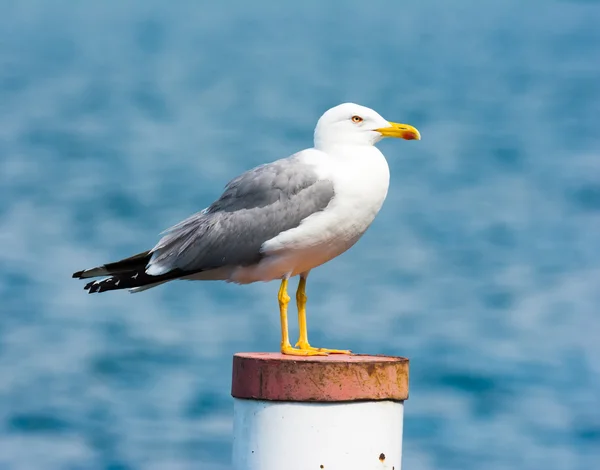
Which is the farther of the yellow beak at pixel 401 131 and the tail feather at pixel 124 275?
the tail feather at pixel 124 275

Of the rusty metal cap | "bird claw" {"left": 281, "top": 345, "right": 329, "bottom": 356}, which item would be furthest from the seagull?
the rusty metal cap

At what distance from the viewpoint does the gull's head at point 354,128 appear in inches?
218

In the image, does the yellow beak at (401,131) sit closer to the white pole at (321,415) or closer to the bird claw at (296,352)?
the bird claw at (296,352)

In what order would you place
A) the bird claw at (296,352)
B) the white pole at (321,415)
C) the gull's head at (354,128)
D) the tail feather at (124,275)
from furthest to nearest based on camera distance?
the tail feather at (124,275)
the gull's head at (354,128)
the bird claw at (296,352)
the white pole at (321,415)

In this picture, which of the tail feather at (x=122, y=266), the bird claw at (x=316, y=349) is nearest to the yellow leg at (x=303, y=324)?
the bird claw at (x=316, y=349)

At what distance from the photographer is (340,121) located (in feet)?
18.2

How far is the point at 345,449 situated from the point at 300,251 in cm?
126

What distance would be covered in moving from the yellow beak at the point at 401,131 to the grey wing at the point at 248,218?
53 cm

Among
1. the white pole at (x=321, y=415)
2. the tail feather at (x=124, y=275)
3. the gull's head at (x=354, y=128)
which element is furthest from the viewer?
the tail feather at (x=124, y=275)

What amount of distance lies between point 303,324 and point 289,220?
2.20 ft

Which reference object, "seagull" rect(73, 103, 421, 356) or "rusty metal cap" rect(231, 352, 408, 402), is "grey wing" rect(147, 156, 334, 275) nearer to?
"seagull" rect(73, 103, 421, 356)

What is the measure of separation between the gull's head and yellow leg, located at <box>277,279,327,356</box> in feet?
2.85

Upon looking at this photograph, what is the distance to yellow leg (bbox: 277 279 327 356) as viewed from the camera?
17.3 ft

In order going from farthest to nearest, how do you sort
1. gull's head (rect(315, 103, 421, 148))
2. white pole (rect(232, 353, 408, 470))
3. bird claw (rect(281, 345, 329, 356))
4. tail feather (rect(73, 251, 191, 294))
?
1. tail feather (rect(73, 251, 191, 294))
2. gull's head (rect(315, 103, 421, 148))
3. bird claw (rect(281, 345, 329, 356))
4. white pole (rect(232, 353, 408, 470))
